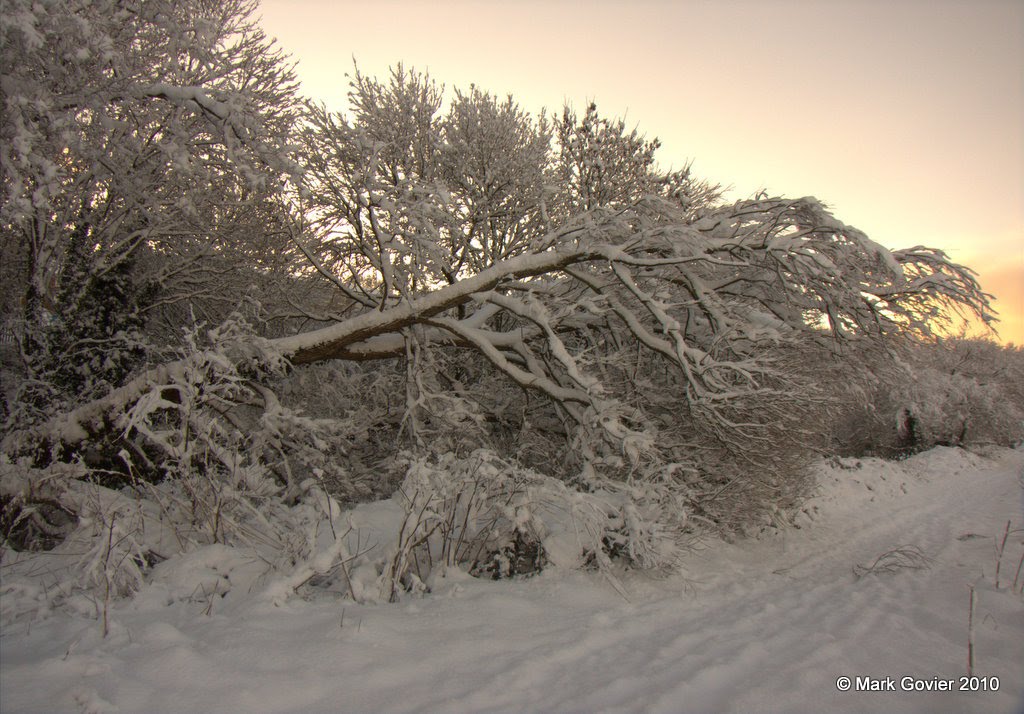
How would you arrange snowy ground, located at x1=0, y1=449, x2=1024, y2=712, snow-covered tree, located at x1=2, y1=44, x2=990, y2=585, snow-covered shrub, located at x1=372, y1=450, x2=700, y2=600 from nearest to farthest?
snowy ground, located at x1=0, y1=449, x2=1024, y2=712 → snow-covered shrub, located at x1=372, y1=450, x2=700, y2=600 → snow-covered tree, located at x1=2, y1=44, x2=990, y2=585

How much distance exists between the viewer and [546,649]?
3.04 metres

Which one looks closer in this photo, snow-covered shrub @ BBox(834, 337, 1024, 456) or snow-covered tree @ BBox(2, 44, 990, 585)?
snow-covered tree @ BBox(2, 44, 990, 585)

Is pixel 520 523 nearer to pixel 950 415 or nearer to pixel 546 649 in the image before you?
pixel 546 649

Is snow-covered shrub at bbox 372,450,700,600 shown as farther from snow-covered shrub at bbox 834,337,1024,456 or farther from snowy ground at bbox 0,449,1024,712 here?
snow-covered shrub at bbox 834,337,1024,456

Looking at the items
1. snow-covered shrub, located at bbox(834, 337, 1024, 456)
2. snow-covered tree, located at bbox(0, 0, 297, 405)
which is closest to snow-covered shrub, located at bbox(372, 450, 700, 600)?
snow-covered tree, located at bbox(0, 0, 297, 405)

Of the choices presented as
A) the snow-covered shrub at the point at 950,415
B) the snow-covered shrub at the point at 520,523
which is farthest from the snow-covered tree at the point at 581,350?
the snow-covered shrub at the point at 950,415

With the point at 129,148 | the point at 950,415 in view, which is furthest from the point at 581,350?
the point at 950,415

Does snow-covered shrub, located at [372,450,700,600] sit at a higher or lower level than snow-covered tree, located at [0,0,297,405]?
lower

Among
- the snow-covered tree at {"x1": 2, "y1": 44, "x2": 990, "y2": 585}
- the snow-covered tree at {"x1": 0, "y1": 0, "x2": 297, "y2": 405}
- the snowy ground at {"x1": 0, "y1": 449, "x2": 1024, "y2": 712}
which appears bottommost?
the snowy ground at {"x1": 0, "y1": 449, "x2": 1024, "y2": 712}

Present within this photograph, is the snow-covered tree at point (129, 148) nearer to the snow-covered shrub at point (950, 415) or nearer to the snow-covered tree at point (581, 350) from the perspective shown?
the snow-covered tree at point (581, 350)

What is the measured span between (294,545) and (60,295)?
22.3 feet

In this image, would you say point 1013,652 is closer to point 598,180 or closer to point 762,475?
point 762,475

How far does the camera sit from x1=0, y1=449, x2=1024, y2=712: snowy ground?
239cm

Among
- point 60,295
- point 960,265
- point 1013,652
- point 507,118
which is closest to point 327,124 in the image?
point 507,118
